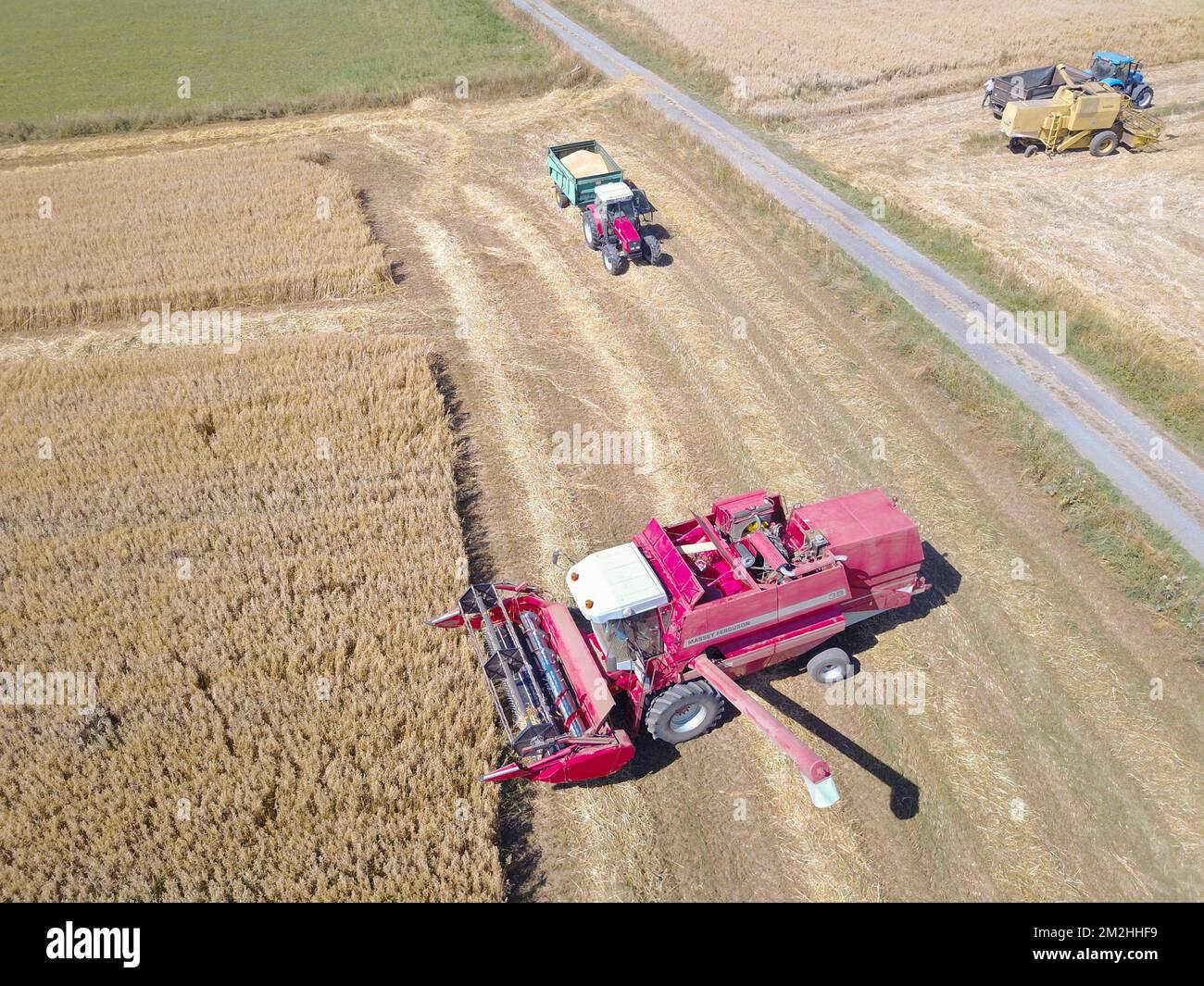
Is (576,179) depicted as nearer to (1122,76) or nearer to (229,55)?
(1122,76)

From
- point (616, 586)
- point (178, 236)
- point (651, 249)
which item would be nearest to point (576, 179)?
point (651, 249)

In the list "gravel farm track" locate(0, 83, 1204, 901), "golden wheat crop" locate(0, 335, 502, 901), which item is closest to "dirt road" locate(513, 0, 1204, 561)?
"gravel farm track" locate(0, 83, 1204, 901)

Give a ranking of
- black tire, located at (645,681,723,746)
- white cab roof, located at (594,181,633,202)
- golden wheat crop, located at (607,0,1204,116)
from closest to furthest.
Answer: black tire, located at (645,681,723,746), white cab roof, located at (594,181,633,202), golden wheat crop, located at (607,0,1204,116)

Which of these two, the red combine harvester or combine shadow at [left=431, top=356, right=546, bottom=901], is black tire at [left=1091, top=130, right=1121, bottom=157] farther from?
combine shadow at [left=431, top=356, right=546, bottom=901]

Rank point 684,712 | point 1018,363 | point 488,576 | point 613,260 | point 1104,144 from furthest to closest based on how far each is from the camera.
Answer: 1. point 1104,144
2. point 613,260
3. point 1018,363
4. point 488,576
5. point 684,712

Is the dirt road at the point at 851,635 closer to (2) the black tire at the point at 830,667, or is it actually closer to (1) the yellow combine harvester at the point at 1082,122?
(2) the black tire at the point at 830,667
